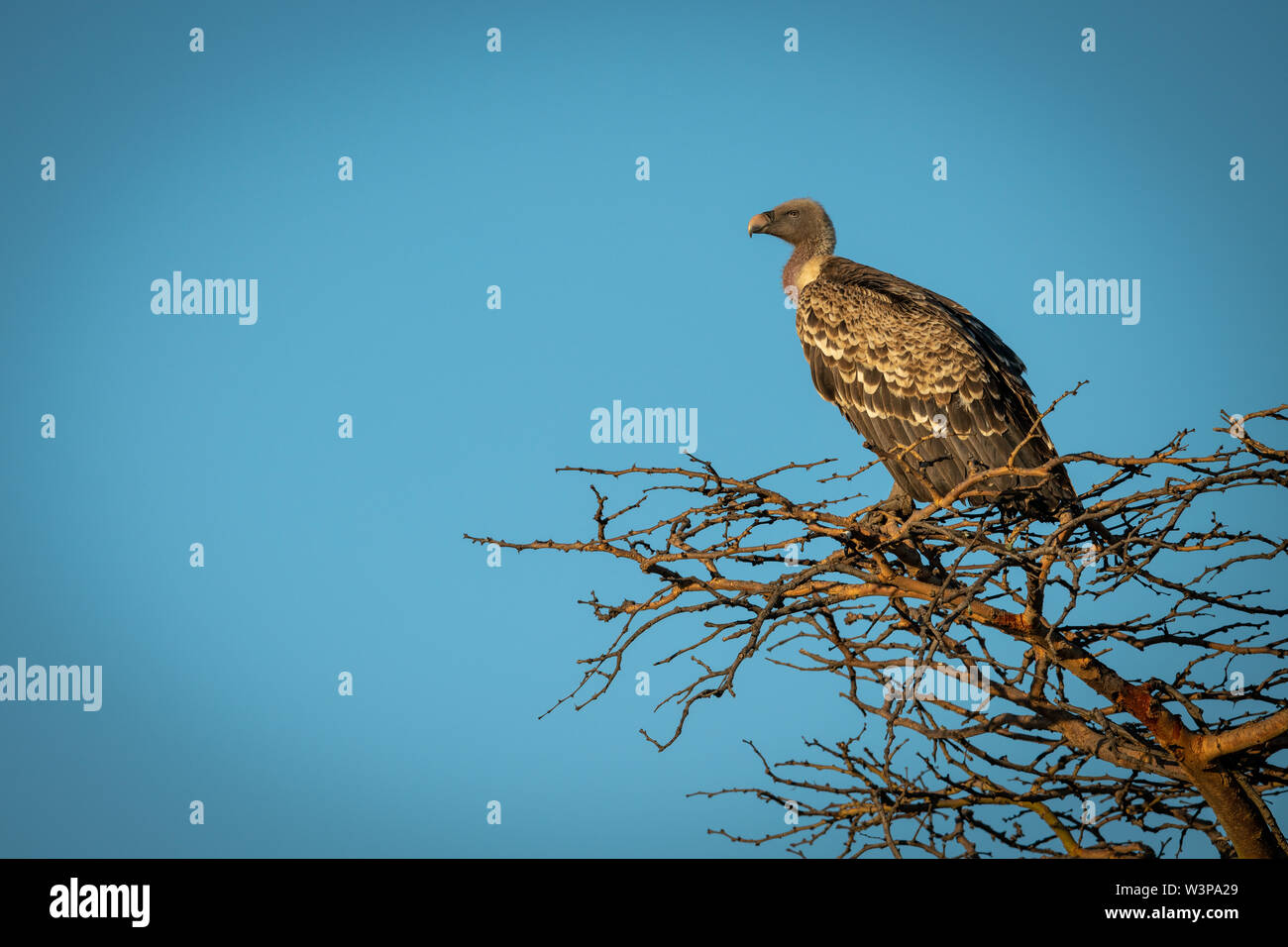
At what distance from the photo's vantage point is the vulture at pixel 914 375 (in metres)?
9.36

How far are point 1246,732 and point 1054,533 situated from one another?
1.37 metres

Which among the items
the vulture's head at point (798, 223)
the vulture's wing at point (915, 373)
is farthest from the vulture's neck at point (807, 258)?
the vulture's wing at point (915, 373)

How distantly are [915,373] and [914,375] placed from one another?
0.02 meters

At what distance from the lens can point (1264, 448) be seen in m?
5.18

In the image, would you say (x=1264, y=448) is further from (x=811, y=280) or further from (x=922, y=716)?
(x=811, y=280)

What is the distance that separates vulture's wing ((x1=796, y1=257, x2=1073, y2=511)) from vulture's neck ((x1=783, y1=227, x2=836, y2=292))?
0.50 m

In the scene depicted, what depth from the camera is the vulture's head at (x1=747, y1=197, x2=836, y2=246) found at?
1186 centimetres

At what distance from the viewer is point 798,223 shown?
11.9m

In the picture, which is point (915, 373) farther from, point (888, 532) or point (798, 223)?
point (888, 532)

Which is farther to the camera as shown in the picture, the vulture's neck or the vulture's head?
the vulture's head

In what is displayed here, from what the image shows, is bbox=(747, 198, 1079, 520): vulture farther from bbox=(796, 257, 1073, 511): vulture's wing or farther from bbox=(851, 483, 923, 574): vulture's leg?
bbox=(851, 483, 923, 574): vulture's leg

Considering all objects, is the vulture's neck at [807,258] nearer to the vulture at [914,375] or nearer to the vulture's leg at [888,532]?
the vulture at [914,375]

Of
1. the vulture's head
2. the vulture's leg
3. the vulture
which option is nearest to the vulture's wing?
the vulture
